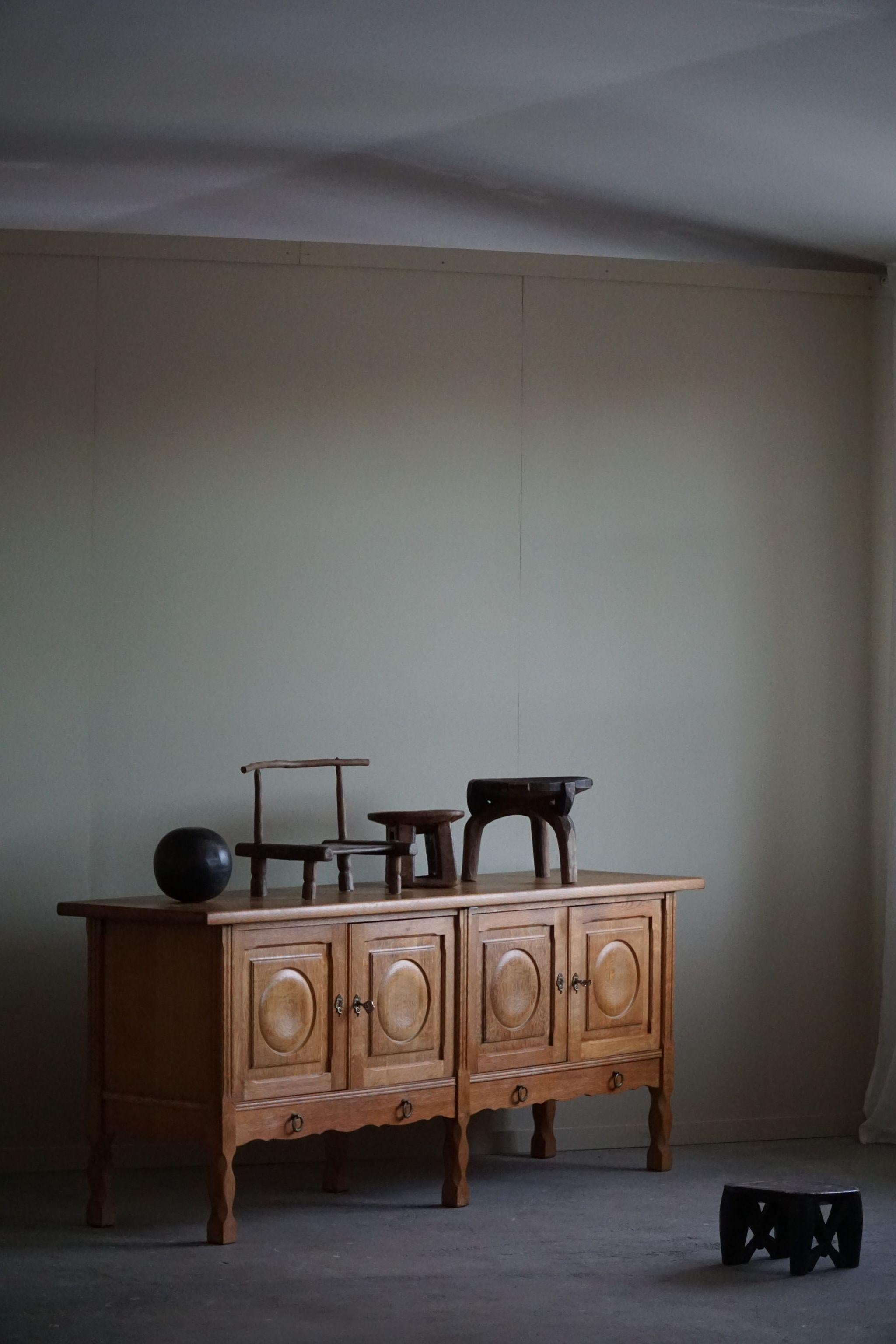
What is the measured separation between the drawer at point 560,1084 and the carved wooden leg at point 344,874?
674mm

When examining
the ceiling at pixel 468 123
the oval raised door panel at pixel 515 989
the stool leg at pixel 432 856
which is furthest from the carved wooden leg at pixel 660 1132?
the ceiling at pixel 468 123

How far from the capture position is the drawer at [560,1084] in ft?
15.4

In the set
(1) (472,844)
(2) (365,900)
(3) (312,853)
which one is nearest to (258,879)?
(3) (312,853)

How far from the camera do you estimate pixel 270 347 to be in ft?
17.5

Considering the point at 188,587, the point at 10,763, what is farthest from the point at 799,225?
the point at 10,763

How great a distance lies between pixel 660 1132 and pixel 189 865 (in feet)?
6.02

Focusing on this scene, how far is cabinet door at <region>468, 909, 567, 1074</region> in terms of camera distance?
4.70m

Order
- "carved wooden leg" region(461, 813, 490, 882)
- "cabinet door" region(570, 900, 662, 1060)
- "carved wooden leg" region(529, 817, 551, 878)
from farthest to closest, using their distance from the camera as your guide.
A: "carved wooden leg" region(529, 817, 551, 878) → "carved wooden leg" region(461, 813, 490, 882) → "cabinet door" region(570, 900, 662, 1060)

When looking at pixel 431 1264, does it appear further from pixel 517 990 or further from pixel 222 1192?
pixel 517 990

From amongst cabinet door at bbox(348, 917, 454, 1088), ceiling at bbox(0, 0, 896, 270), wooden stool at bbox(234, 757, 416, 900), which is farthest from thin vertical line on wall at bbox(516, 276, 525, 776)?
cabinet door at bbox(348, 917, 454, 1088)

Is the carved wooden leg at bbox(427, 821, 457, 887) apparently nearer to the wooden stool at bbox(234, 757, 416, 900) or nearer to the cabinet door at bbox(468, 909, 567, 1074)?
the wooden stool at bbox(234, 757, 416, 900)

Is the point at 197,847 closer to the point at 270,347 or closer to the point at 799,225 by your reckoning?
the point at 270,347

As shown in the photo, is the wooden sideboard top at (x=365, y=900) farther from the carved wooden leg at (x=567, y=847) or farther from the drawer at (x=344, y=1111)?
the drawer at (x=344, y=1111)

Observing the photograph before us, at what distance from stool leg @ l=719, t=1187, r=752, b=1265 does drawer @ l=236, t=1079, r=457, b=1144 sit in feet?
2.96
